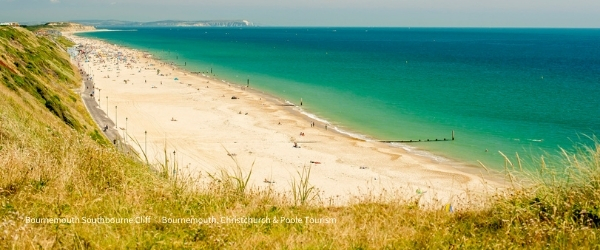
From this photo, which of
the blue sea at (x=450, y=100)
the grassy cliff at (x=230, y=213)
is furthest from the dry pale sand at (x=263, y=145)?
the blue sea at (x=450, y=100)

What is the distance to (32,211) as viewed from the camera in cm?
555

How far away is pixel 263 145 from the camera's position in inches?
1212

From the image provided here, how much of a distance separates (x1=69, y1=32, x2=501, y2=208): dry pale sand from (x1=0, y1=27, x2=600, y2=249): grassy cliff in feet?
4.34

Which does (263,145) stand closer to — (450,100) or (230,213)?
(230,213)

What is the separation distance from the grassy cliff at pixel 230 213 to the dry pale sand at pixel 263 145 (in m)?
1.32

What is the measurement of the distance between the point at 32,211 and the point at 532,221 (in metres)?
5.97

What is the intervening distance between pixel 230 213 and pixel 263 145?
24573 mm

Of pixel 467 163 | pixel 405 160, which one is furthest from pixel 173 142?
pixel 467 163

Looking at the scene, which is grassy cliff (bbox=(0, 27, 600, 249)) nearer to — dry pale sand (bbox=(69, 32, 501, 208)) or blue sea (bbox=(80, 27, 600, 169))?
dry pale sand (bbox=(69, 32, 501, 208))

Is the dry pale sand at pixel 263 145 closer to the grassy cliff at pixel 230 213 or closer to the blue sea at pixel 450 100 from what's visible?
the grassy cliff at pixel 230 213

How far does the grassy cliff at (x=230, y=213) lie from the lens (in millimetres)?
5195

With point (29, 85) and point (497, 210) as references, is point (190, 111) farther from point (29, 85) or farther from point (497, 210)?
point (497, 210)

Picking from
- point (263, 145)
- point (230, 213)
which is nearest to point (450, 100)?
point (263, 145)

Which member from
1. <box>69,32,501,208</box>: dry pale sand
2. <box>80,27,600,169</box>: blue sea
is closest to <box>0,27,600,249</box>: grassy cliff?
<box>69,32,501,208</box>: dry pale sand
